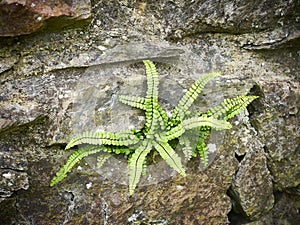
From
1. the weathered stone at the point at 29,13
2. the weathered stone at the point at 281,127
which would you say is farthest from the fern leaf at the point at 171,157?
the weathered stone at the point at 29,13

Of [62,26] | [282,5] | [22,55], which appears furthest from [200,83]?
[22,55]

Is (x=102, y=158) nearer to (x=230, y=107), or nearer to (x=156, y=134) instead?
(x=156, y=134)

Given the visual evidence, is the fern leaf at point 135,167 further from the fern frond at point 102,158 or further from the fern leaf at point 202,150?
the fern leaf at point 202,150

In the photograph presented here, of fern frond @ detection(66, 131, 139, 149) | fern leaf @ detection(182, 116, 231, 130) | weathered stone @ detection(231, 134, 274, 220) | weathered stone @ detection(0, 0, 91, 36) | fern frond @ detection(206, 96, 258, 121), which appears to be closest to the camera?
weathered stone @ detection(0, 0, 91, 36)

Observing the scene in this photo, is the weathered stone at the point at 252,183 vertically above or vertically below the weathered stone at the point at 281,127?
below

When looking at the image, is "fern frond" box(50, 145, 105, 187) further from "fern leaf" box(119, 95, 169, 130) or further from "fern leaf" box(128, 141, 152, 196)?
"fern leaf" box(119, 95, 169, 130)

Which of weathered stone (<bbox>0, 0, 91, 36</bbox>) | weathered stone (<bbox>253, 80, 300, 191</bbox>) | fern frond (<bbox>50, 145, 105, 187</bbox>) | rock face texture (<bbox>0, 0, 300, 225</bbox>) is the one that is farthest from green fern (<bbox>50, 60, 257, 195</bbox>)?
weathered stone (<bbox>0, 0, 91, 36</bbox>)

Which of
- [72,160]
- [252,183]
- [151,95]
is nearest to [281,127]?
[252,183]
